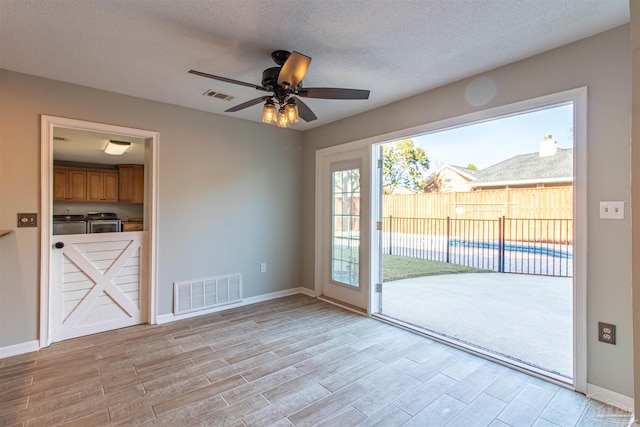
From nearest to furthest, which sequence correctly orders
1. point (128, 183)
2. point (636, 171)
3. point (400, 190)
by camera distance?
point (636, 171), point (128, 183), point (400, 190)

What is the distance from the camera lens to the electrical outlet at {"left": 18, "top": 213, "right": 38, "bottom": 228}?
8.94ft

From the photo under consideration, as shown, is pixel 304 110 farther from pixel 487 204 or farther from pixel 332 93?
A: pixel 487 204

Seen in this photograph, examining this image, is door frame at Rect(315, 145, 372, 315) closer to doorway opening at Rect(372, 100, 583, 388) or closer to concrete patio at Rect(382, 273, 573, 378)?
doorway opening at Rect(372, 100, 583, 388)

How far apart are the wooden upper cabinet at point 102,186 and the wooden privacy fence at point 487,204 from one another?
21.7 ft

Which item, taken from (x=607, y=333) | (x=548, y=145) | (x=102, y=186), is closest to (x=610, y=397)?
(x=607, y=333)

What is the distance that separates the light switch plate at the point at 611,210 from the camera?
2.00 meters

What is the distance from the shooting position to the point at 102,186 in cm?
606

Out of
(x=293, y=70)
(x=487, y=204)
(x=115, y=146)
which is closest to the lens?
(x=293, y=70)

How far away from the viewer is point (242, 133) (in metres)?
4.09

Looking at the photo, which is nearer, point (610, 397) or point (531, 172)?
point (610, 397)

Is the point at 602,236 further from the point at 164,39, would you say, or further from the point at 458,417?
the point at 164,39

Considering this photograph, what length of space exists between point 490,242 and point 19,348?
26.2 ft

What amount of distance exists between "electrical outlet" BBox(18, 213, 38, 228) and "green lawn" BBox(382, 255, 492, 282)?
5102 mm

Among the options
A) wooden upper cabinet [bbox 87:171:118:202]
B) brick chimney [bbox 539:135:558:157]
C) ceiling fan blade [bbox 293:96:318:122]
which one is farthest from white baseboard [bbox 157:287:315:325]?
brick chimney [bbox 539:135:558:157]
